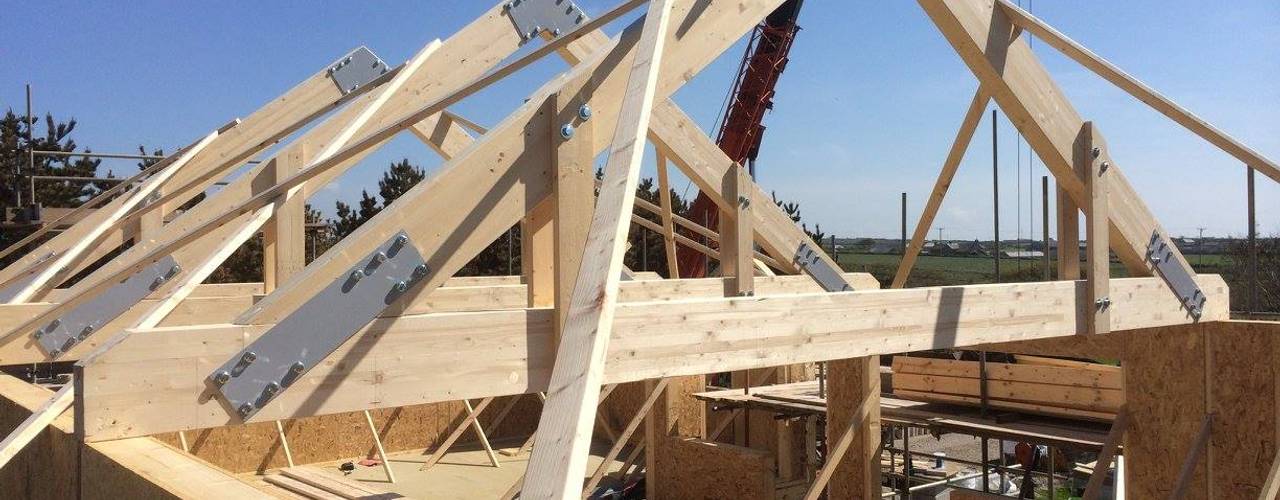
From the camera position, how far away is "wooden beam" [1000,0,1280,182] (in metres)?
5.25

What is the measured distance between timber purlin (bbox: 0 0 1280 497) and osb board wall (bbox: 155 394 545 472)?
177 inches

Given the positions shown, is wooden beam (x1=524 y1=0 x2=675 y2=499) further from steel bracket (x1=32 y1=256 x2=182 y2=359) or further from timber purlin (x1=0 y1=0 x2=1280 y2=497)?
steel bracket (x1=32 y1=256 x2=182 y2=359)

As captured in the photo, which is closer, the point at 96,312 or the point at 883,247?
the point at 96,312

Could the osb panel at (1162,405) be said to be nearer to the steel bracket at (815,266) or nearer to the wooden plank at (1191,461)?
the wooden plank at (1191,461)

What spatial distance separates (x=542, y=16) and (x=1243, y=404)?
4650 millimetres

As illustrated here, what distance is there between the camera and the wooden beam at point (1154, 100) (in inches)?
207

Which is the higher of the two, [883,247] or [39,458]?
[883,247]

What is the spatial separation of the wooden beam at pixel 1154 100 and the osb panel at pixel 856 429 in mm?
2763

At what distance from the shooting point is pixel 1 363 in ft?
19.8

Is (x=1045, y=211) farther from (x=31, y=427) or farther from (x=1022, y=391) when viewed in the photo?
(x=31, y=427)

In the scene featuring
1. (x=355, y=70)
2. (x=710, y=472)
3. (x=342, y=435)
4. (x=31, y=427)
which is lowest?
(x=710, y=472)

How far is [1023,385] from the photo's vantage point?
8.94 m

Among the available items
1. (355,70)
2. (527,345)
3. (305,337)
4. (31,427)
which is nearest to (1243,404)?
(527,345)

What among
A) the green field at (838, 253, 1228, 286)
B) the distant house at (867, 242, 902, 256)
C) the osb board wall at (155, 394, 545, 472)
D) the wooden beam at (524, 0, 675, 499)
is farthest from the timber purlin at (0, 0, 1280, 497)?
the distant house at (867, 242, 902, 256)
